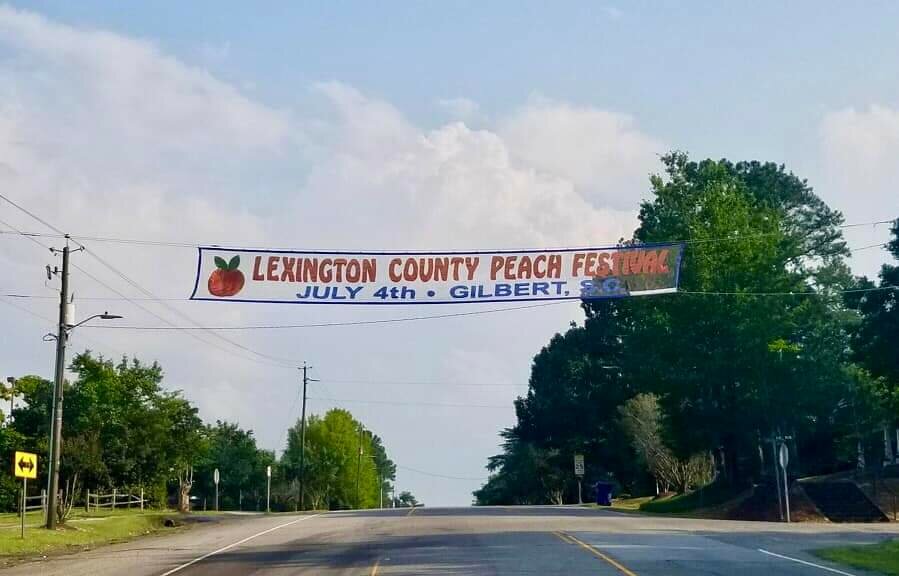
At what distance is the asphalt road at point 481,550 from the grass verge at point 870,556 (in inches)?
23.3

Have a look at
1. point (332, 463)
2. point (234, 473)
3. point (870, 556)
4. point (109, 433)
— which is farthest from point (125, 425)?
point (332, 463)

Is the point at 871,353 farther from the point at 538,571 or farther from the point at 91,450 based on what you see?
the point at 91,450

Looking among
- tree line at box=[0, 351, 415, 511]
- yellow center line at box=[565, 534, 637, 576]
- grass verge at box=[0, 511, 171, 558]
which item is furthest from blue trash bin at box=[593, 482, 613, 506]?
yellow center line at box=[565, 534, 637, 576]

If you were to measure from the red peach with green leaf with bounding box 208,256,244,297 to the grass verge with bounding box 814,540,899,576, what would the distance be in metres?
15.7

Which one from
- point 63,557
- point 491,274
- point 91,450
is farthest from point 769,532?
point 91,450

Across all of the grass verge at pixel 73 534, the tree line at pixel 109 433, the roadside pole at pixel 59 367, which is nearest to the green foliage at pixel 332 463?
the tree line at pixel 109 433

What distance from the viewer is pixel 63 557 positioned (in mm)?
29359

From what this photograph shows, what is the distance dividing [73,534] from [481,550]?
50.3 feet

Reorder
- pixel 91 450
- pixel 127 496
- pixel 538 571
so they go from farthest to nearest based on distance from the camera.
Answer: pixel 127 496
pixel 91 450
pixel 538 571

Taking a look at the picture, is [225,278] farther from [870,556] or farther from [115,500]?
[115,500]

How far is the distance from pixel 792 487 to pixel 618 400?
1124 inches

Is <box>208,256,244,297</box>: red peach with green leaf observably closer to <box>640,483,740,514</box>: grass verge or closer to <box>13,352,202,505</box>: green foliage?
<box>13,352,202,505</box>: green foliage

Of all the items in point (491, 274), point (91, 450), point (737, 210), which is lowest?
point (91, 450)

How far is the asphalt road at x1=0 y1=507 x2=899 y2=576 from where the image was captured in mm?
23109
